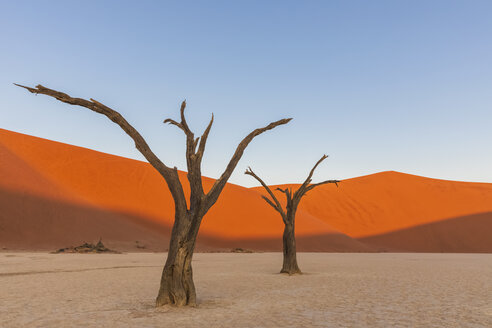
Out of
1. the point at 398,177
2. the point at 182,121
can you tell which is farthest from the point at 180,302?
the point at 398,177

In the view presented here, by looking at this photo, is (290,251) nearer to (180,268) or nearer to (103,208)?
(180,268)

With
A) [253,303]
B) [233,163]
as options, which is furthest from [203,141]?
[253,303]

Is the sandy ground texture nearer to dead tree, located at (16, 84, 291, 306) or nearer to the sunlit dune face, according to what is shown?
dead tree, located at (16, 84, 291, 306)

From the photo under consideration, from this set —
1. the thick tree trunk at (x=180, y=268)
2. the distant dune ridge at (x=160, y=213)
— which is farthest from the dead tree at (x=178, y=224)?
the distant dune ridge at (x=160, y=213)

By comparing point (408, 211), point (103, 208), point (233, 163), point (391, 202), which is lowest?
point (233, 163)

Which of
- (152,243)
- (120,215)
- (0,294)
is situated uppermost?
(120,215)

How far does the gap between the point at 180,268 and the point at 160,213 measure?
38203 mm

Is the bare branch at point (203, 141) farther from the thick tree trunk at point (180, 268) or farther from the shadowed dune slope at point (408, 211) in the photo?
the shadowed dune slope at point (408, 211)

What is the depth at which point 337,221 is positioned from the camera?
216ft

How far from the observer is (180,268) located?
8047mm

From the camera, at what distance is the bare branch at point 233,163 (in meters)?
8.41

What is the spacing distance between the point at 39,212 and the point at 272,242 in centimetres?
2184

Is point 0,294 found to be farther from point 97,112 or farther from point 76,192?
point 76,192

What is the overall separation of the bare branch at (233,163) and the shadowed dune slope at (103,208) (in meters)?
26.8
